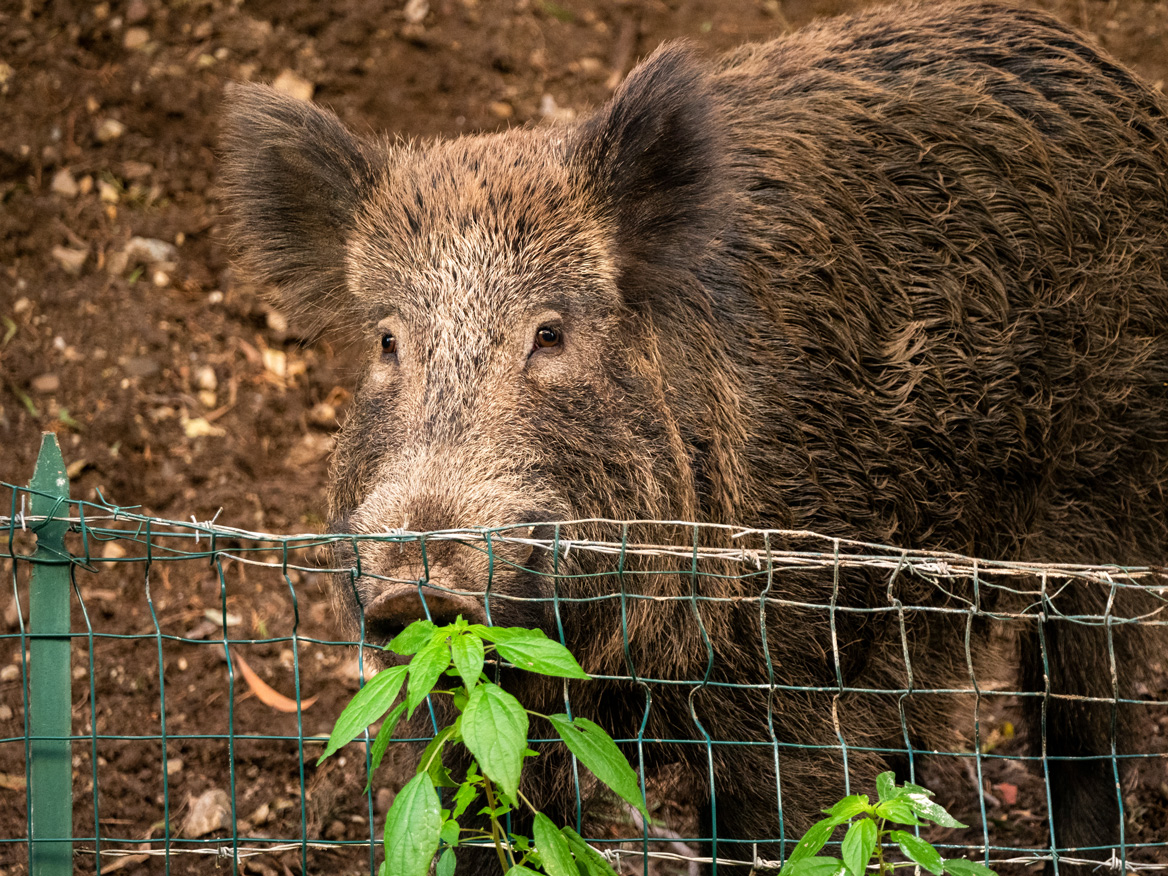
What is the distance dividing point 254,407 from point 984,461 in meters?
3.23

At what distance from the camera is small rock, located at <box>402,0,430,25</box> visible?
21.4 feet

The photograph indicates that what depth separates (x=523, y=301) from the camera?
114 inches

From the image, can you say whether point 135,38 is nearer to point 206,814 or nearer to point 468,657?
point 206,814

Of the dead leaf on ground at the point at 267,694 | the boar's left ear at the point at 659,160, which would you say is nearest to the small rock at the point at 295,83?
the dead leaf on ground at the point at 267,694

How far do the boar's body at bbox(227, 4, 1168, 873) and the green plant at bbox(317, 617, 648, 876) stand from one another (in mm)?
235

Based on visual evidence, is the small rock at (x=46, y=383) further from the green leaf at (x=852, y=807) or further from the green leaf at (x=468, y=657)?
the green leaf at (x=852, y=807)

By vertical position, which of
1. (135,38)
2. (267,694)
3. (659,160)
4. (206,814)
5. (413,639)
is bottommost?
(206,814)

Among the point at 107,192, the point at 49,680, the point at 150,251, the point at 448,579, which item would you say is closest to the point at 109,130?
the point at 107,192

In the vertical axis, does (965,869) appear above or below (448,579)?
below

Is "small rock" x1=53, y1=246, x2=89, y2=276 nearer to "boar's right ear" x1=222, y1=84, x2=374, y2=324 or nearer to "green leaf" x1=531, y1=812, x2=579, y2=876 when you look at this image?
"boar's right ear" x1=222, y1=84, x2=374, y2=324

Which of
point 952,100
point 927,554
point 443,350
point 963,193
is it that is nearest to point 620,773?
point 927,554

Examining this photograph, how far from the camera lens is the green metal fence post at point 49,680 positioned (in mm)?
2443

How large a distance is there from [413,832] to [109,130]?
4889 mm

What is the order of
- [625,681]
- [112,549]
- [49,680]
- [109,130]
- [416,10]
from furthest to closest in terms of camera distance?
[416,10] < [109,130] < [112,549] < [625,681] < [49,680]
